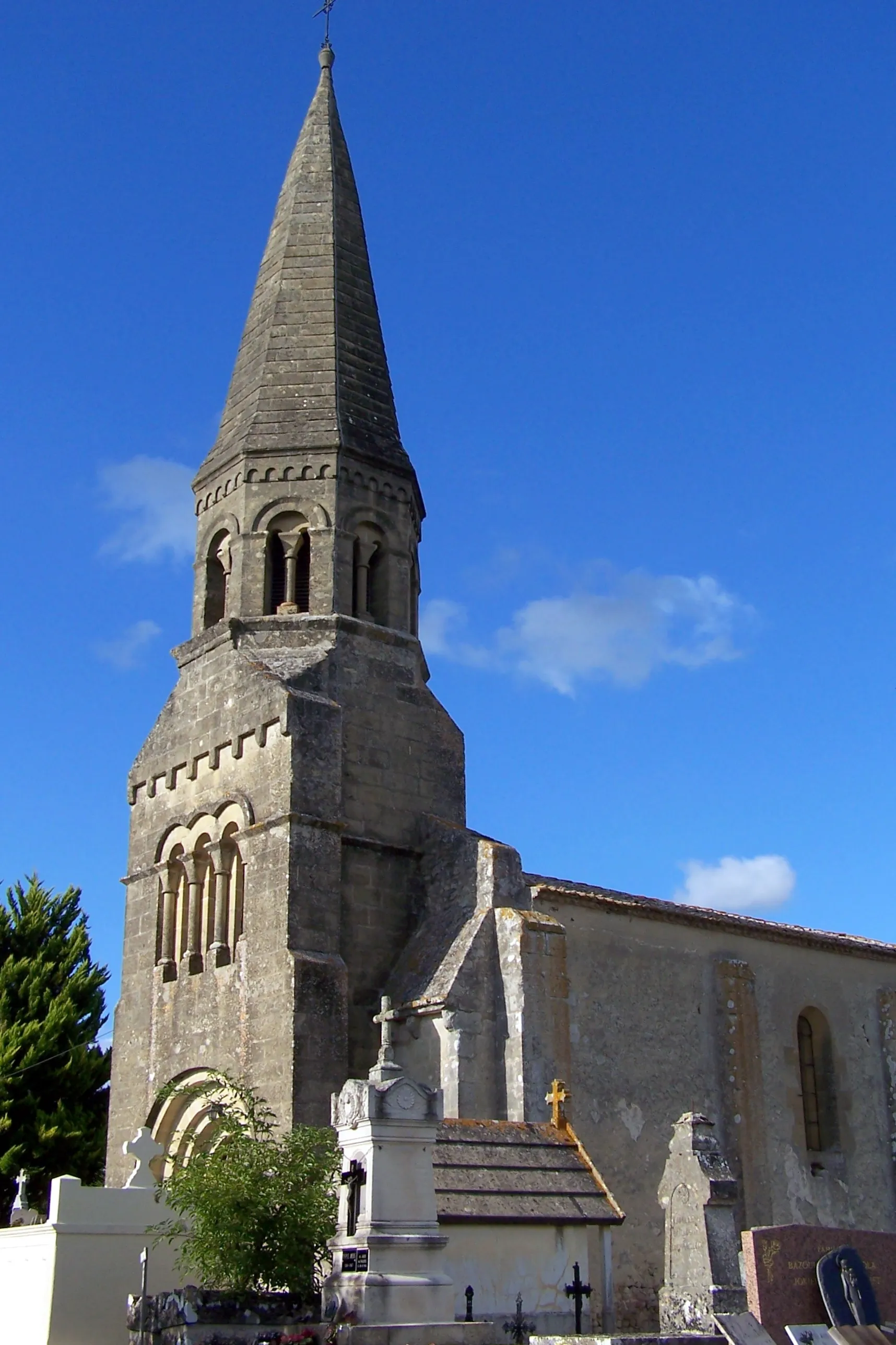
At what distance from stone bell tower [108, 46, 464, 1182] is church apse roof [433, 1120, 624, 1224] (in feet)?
11.7

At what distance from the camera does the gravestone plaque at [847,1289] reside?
1302 cm

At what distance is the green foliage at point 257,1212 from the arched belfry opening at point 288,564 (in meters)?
9.93

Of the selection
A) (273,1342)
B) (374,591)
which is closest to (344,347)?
(374,591)

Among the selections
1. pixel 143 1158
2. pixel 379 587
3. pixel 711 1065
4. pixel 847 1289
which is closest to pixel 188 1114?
pixel 143 1158

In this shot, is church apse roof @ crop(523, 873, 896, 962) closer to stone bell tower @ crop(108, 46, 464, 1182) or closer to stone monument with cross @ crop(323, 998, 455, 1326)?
stone bell tower @ crop(108, 46, 464, 1182)

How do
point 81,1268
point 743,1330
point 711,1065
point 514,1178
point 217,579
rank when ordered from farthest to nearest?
point 217,579 < point 711,1065 < point 81,1268 < point 514,1178 < point 743,1330

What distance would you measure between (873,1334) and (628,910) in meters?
8.80

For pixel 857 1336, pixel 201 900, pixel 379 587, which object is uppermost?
pixel 379 587

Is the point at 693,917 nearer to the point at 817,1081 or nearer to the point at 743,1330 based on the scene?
the point at 817,1081

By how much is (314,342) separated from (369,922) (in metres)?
9.82

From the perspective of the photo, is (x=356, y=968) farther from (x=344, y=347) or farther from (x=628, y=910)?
(x=344, y=347)

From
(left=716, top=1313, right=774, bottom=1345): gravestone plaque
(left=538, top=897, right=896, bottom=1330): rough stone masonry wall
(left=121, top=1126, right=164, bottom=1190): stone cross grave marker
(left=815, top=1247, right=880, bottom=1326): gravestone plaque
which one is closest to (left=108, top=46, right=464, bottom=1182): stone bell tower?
(left=121, top=1126, right=164, bottom=1190): stone cross grave marker

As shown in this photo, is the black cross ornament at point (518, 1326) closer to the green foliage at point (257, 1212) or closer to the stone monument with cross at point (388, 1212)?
the stone monument with cross at point (388, 1212)

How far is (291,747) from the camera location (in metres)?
20.4
